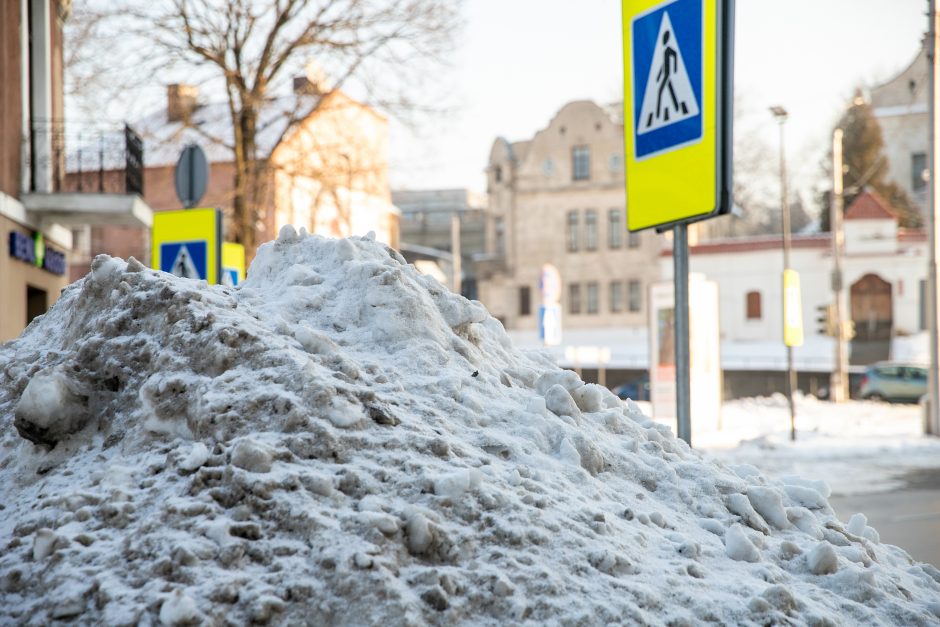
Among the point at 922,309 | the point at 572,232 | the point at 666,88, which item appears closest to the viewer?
the point at 666,88

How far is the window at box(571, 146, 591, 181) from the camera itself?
56.1 metres

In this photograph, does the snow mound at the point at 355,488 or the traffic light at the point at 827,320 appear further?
the traffic light at the point at 827,320

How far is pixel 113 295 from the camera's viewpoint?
11.3 ft

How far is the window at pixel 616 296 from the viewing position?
55406 millimetres

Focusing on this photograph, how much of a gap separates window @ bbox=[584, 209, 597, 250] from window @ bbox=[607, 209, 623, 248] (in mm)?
805

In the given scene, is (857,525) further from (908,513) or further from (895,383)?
(895,383)

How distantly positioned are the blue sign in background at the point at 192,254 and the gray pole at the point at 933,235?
14.6m

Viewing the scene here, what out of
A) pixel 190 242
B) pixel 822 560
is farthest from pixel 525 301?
pixel 822 560

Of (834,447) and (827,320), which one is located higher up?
(827,320)

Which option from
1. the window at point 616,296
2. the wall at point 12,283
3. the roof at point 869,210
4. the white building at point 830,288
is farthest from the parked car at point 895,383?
the wall at point 12,283

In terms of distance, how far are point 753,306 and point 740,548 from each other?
165 ft

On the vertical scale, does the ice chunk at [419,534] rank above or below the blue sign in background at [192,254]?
below

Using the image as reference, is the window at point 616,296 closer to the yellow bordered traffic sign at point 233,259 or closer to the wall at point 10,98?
the wall at point 10,98

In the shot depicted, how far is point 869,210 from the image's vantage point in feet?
162
